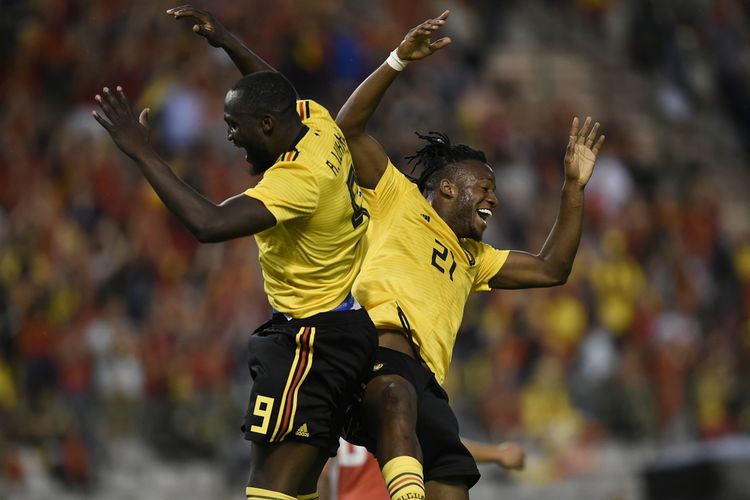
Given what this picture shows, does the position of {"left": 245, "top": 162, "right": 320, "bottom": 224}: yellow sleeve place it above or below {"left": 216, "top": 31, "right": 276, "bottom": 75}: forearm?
below

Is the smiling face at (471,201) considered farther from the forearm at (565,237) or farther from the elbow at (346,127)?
the elbow at (346,127)

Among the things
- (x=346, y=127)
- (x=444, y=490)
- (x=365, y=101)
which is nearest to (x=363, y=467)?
(x=444, y=490)

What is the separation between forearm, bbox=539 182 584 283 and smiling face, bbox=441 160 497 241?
1.61 feet

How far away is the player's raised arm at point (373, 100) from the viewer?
6.11 meters

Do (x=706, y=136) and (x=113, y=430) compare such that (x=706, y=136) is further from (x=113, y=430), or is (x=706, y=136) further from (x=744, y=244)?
(x=113, y=430)

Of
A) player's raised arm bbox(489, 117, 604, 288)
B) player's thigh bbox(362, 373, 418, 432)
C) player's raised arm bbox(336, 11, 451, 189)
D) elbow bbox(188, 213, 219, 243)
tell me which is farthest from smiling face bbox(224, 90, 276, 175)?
player's raised arm bbox(489, 117, 604, 288)

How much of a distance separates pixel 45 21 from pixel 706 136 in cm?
884

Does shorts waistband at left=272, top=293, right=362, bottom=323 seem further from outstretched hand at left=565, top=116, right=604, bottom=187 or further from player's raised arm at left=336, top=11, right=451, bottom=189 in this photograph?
outstretched hand at left=565, top=116, right=604, bottom=187

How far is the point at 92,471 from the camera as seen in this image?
1059 centimetres

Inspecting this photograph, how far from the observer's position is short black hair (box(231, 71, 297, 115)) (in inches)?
219

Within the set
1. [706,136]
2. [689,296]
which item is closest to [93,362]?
[689,296]

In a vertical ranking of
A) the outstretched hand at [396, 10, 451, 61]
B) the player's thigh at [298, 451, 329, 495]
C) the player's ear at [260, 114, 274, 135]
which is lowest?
the player's thigh at [298, 451, 329, 495]

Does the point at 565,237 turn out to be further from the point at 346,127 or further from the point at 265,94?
the point at 265,94

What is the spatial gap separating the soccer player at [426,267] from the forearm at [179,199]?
4.06 ft
